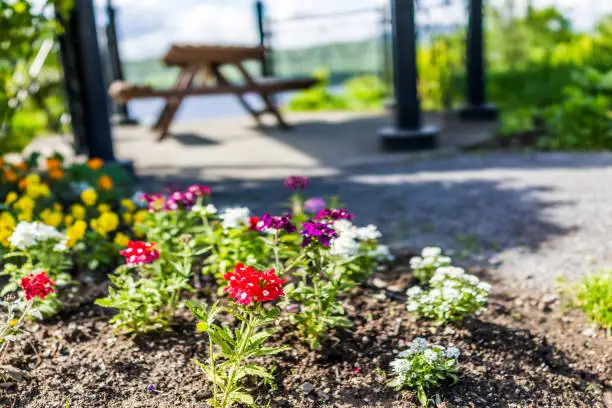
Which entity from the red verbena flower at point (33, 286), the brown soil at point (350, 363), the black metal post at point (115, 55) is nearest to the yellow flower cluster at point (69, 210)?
the brown soil at point (350, 363)

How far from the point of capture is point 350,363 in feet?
8.59

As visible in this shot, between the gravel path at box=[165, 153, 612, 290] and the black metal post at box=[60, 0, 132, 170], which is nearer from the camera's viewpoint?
the gravel path at box=[165, 153, 612, 290]

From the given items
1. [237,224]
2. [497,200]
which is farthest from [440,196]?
[237,224]

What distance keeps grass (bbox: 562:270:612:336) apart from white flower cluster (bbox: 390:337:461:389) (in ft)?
3.10

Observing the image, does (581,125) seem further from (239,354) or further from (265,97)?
(239,354)

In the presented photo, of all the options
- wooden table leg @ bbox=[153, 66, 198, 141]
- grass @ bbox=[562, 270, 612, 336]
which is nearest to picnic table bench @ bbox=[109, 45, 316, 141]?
wooden table leg @ bbox=[153, 66, 198, 141]

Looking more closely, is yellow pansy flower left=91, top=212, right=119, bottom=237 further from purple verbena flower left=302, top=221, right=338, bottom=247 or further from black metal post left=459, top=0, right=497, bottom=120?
black metal post left=459, top=0, right=497, bottom=120

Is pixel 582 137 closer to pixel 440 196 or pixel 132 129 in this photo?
pixel 440 196

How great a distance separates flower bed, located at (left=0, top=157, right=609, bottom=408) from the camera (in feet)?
7.82

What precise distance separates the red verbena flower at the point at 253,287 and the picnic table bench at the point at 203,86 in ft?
19.4

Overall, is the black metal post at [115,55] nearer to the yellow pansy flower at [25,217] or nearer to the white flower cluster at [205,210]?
the yellow pansy flower at [25,217]

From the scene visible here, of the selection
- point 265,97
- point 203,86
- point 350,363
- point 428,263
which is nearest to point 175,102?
point 203,86

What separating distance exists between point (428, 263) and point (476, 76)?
6.02m

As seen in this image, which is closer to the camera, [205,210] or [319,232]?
[319,232]
